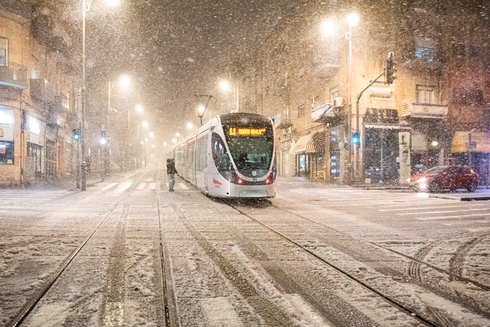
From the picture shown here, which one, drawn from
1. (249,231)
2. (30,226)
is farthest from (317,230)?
(30,226)

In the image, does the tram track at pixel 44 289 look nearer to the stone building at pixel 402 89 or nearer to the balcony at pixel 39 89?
the balcony at pixel 39 89

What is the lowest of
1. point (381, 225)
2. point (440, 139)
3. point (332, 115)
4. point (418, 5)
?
point (381, 225)

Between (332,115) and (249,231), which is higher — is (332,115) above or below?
above

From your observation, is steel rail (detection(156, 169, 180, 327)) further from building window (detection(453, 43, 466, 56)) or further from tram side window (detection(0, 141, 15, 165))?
building window (detection(453, 43, 466, 56))

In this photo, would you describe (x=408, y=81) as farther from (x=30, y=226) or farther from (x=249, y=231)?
(x=30, y=226)

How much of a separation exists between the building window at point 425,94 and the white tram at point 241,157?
18.2m

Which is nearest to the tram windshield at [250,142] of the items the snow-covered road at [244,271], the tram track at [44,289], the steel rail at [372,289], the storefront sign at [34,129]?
the snow-covered road at [244,271]

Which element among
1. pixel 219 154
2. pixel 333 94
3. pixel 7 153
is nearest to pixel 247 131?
pixel 219 154

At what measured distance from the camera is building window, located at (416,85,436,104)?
26281 millimetres

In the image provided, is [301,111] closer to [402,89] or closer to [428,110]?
[402,89]

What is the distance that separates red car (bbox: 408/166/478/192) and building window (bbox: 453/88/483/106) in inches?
350

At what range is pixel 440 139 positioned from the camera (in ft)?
87.8

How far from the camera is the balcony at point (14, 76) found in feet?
64.8

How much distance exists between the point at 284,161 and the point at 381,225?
29.5 meters
